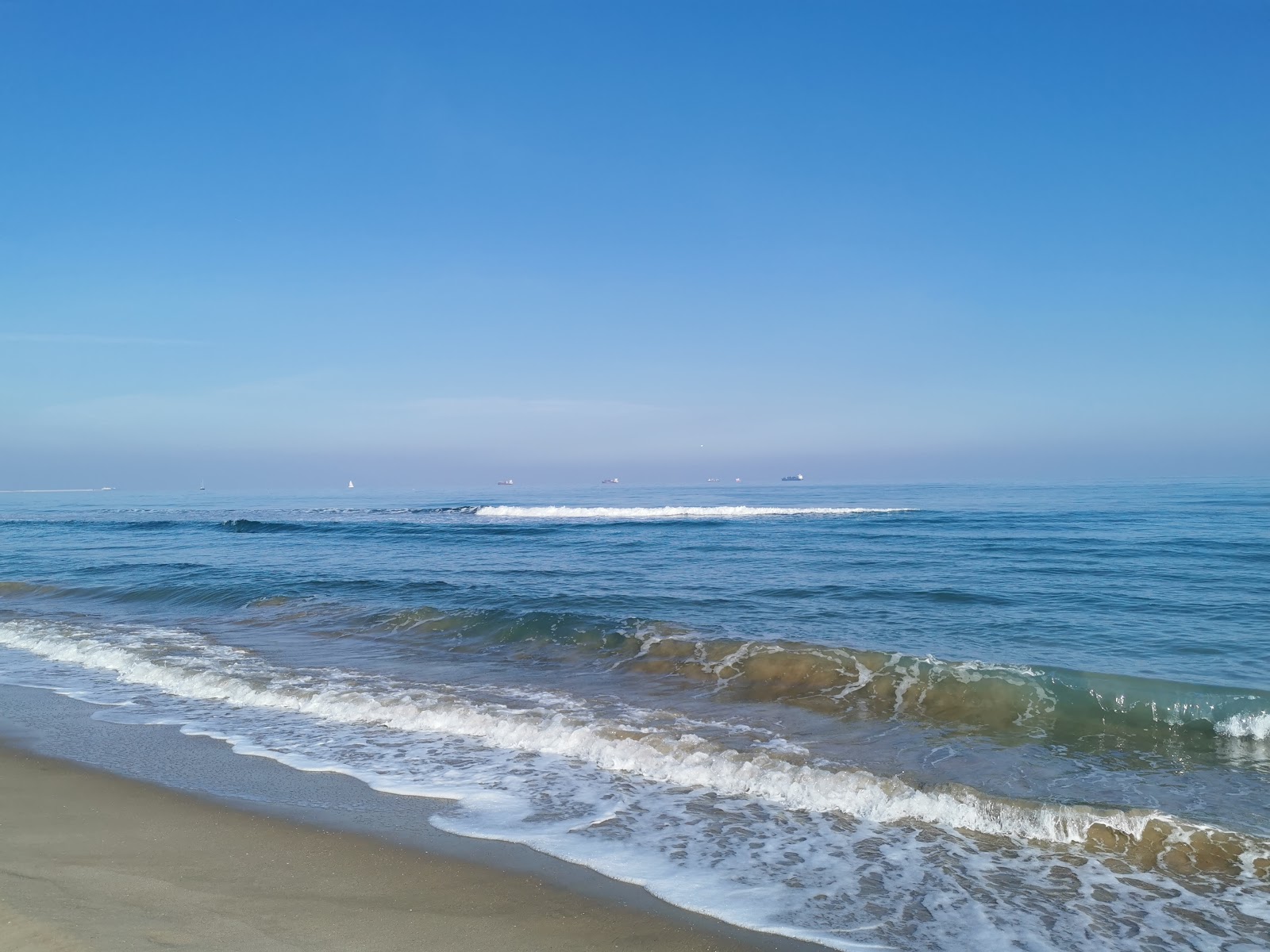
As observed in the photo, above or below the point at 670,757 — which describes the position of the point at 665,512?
above

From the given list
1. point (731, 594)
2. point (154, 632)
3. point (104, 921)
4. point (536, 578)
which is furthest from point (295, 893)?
point (536, 578)

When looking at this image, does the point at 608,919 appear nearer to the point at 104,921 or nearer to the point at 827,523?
the point at 104,921

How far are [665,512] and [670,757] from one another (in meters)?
42.8

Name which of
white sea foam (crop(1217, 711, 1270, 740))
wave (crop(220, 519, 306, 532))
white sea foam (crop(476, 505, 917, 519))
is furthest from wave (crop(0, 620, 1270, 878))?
white sea foam (crop(476, 505, 917, 519))

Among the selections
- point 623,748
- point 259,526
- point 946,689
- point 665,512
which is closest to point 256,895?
point 623,748

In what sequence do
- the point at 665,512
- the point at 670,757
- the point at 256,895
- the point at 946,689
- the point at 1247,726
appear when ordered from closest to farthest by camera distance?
1. the point at 256,895
2. the point at 670,757
3. the point at 1247,726
4. the point at 946,689
5. the point at 665,512

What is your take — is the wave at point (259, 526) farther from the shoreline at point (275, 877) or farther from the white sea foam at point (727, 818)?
the shoreline at point (275, 877)

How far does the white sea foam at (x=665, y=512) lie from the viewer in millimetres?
43428

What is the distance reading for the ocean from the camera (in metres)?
4.69

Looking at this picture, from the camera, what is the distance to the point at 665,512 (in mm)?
49656

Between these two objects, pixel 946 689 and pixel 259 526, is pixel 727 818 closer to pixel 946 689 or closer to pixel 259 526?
pixel 946 689

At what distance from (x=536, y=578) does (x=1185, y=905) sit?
15.8 meters

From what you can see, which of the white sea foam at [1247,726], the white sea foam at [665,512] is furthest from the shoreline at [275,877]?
the white sea foam at [665,512]

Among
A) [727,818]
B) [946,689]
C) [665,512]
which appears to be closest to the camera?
[727,818]
